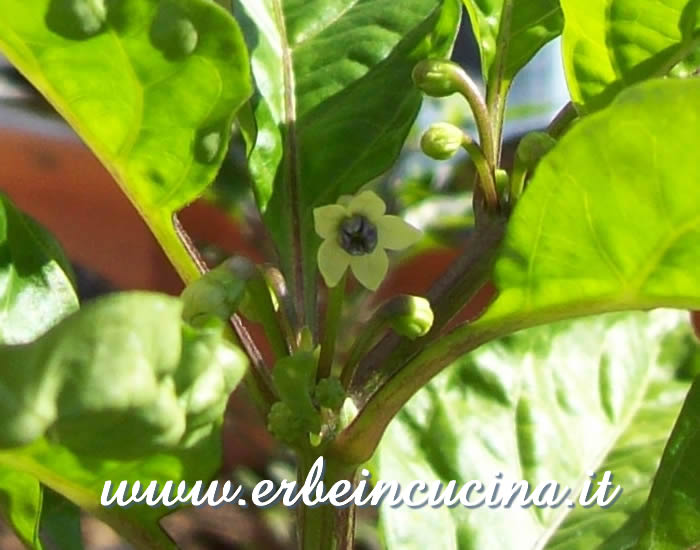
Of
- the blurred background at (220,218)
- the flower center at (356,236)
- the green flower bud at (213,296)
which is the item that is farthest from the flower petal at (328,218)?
the blurred background at (220,218)

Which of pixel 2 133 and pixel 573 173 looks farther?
pixel 2 133

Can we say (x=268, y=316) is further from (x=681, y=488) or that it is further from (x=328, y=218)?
(x=681, y=488)

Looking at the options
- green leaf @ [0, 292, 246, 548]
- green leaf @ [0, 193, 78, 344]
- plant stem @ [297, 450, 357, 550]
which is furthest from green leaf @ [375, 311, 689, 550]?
green leaf @ [0, 292, 246, 548]

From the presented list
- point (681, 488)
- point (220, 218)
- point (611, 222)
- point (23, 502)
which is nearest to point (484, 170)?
point (611, 222)

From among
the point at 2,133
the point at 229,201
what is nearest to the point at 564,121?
the point at 229,201

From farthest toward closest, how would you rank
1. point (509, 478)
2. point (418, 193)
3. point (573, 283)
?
1. point (418, 193)
2. point (509, 478)
3. point (573, 283)

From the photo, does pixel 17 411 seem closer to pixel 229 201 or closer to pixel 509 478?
pixel 509 478

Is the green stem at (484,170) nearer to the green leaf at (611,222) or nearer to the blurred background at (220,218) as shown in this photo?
the green leaf at (611,222)
